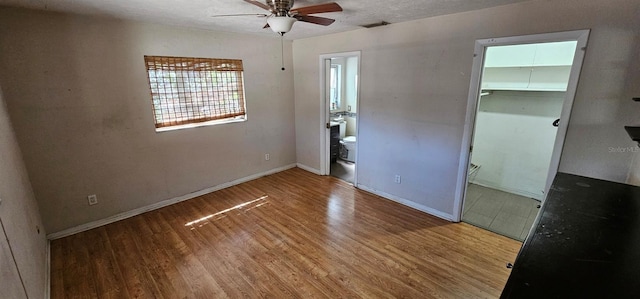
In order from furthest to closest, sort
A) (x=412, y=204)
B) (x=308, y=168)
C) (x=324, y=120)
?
(x=308, y=168)
(x=324, y=120)
(x=412, y=204)

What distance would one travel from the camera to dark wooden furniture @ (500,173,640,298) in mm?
891

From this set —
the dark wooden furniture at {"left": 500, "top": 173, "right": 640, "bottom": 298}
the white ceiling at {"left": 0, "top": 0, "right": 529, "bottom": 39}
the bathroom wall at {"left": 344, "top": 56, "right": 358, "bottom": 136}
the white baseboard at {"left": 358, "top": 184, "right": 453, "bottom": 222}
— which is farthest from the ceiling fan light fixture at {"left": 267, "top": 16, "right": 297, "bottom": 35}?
the bathroom wall at {"left": 344, "top": 56, "right": 358, "bottom": 136}

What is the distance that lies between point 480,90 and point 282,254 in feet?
8.27

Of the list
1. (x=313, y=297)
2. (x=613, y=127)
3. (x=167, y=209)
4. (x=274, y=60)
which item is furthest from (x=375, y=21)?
(x=167, y=209)

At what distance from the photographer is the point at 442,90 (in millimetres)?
2848

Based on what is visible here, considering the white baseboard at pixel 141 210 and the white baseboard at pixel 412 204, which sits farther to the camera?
the white baseboard at pixel 412 204

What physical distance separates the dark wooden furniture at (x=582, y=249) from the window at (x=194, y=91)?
362 centimetres

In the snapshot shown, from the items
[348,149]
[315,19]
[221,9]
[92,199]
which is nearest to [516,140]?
[348,149]

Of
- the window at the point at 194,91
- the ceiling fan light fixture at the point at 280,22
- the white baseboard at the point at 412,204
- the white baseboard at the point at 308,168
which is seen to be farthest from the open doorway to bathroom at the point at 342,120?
the ceiling fan light fixture at the point at 280,22

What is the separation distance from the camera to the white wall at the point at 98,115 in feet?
7.86

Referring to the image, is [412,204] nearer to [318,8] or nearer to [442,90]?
[442,90]

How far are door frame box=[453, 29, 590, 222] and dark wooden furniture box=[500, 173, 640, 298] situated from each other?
775 millimetres

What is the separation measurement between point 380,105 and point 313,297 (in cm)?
236

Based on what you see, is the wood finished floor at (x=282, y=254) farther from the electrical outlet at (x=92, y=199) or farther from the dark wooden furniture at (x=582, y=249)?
the dark wooden furniture at (x=582, y=249)
